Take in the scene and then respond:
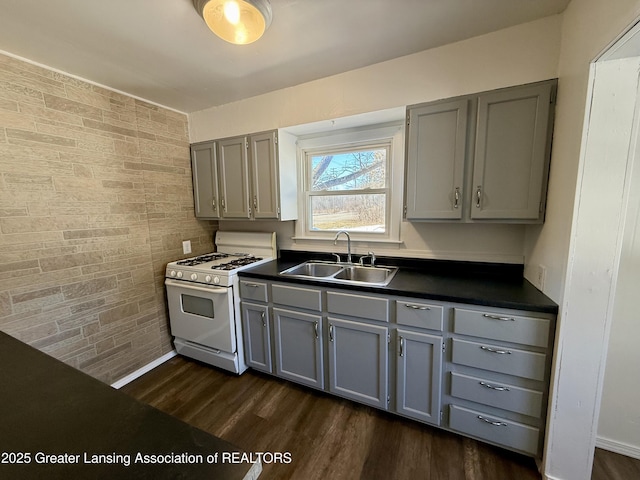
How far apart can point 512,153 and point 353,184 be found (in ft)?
3.91

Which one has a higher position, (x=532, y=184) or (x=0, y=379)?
(x=532, y=184)

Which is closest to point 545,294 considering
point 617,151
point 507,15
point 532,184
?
point 532,184

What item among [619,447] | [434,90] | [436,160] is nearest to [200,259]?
[436,160]

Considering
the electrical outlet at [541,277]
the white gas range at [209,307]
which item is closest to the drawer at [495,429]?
the electrical outlet at [541,277]

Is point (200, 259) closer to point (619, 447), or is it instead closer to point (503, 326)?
point (503, 326)

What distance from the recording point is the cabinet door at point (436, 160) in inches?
63.4

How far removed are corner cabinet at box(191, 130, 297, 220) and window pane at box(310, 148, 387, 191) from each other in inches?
9.3

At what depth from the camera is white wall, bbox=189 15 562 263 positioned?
4.86 feet

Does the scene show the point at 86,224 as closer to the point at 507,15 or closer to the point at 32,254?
the point at 32,254

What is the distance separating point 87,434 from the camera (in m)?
0.61

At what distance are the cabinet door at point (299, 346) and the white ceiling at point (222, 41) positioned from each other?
1762 mm

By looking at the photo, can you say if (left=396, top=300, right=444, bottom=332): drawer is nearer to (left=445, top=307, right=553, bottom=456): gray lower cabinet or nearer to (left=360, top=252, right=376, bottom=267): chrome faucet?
(left=445, top=307, right=553, bottom=456): gray lower cabinet

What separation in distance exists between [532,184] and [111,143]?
9.63 feet

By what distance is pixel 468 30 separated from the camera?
4.95 ft
